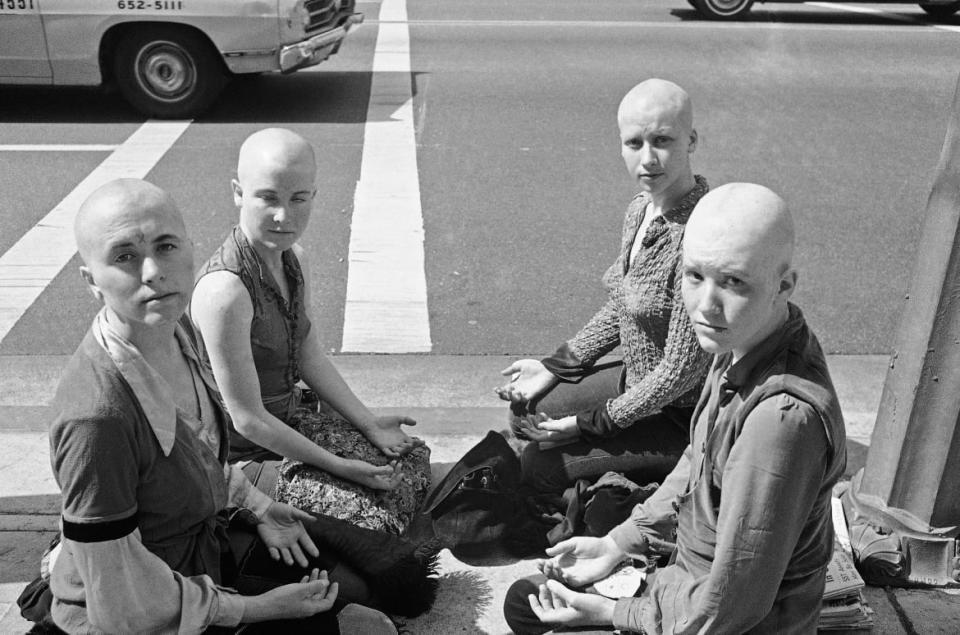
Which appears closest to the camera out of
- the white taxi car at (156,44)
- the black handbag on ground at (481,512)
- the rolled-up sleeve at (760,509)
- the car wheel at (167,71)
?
the rolled-up sleeve at (760,509)

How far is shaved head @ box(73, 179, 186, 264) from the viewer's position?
94.4 inches

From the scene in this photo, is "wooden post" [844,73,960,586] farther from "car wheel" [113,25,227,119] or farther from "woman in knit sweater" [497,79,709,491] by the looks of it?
"car wheel" [113,25,227,119]

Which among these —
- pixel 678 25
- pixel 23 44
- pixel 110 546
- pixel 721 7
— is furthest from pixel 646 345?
pixel 721 7

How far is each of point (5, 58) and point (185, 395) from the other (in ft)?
25.3

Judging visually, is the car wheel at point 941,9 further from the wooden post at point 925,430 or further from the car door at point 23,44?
the wooden post at point 925,430

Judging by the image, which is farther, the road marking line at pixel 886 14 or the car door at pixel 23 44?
the road marking line at pixel 886 14

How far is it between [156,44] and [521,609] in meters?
7.89

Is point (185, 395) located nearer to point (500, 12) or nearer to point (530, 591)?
point (530, 591)

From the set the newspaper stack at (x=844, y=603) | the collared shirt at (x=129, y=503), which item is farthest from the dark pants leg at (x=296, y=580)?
the newspaper stack at (x=844, y=603)

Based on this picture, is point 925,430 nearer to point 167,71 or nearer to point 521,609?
point 521,609

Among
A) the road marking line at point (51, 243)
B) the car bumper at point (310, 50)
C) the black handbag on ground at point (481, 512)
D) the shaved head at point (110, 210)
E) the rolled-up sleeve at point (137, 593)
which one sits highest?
the shaved head at point (110, 210)

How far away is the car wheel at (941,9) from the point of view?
49.7 feet

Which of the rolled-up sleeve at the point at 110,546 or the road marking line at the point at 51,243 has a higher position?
the rolled-up sleeve at the point at 110,546

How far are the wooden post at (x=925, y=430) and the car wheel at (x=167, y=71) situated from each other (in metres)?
7.70
